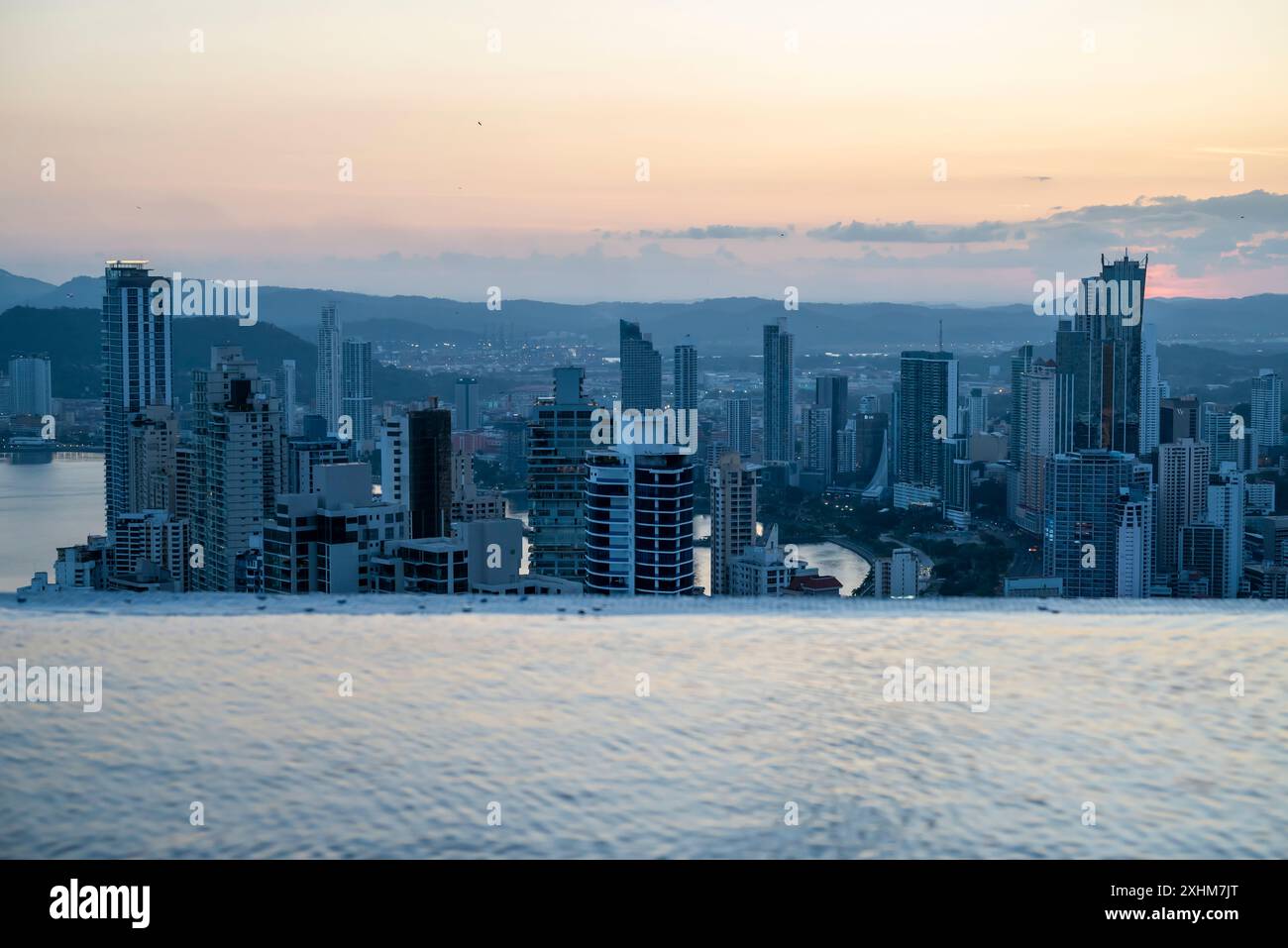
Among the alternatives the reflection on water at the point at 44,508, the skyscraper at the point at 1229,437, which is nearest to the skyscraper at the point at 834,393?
the skyscraper at the point at 1229,437

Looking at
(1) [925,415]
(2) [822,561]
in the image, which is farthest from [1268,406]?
(2) [822,561]

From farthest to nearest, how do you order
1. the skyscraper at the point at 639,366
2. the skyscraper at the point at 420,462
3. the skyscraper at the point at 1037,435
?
the skyscraper at the point at 639,366, the skyscraper at the point at 1037,435, the skyscraper at the point at 420,462

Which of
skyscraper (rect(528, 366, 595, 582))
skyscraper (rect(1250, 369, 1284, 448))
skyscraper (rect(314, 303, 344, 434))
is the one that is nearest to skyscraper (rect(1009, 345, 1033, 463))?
skyscraper (rect(1250, 369, 1284, 448))

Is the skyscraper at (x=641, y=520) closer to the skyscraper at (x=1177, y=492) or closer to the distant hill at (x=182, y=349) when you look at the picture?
the skyscraper at (x=1177, y=492)

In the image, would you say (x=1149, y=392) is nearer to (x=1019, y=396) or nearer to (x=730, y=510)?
(x=1019, y=396)
